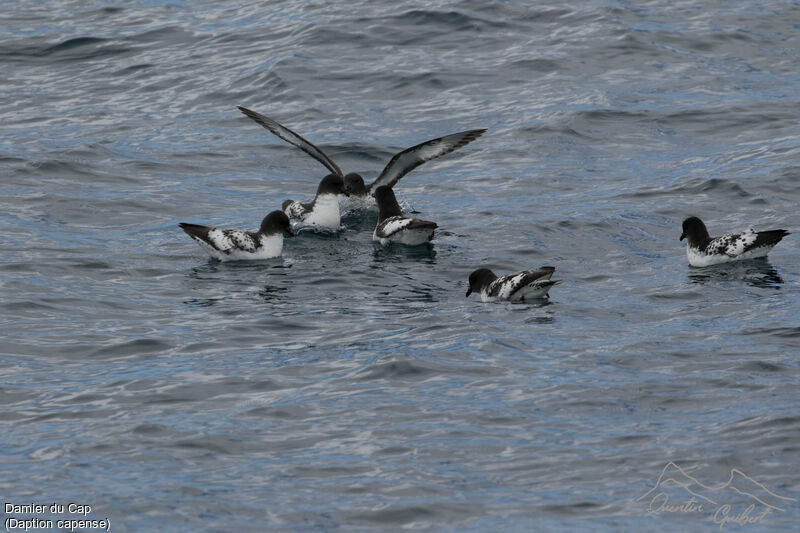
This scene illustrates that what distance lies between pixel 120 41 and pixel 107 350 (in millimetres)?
17396

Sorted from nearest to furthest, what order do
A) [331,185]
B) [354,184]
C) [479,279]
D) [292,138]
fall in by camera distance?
1. [479,279]
2. [331,185]
3. [292,138]
4. [354,184]

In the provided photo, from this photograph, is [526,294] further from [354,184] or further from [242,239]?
[354,184]

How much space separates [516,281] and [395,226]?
3.74 m

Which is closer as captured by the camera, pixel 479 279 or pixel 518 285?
pixel 518 285

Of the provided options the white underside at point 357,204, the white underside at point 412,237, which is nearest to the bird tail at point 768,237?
the white underside at point 412,237

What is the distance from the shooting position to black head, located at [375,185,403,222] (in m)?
18.3

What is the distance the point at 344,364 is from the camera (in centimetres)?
1172

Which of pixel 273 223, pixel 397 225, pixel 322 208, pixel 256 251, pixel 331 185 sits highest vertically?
pixel 331 185

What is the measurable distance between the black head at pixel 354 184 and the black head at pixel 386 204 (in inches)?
32.2

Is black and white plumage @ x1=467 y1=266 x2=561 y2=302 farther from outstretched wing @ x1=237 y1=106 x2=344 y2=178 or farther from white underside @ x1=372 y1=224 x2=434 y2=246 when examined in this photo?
outstretched wing @ x1=237 y1=106 x2=344 y2=178

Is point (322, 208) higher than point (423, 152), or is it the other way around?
point (423, 152)

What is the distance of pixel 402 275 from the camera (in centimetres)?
1558

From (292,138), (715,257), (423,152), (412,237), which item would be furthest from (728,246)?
(292,138)

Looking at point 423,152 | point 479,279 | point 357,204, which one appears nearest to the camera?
point 479,279
